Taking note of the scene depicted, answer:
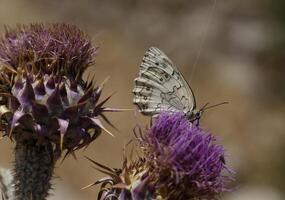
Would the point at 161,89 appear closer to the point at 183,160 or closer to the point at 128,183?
the point at 183,160

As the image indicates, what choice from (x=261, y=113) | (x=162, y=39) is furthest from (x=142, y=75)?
(x=162, y=39)

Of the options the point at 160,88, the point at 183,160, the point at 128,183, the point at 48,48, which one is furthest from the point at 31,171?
the point at 160,88

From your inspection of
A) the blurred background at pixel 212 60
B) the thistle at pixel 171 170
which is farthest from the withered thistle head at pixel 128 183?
the blurred background at pixel 212 60

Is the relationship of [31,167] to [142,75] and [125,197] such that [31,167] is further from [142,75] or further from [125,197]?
[142,75]

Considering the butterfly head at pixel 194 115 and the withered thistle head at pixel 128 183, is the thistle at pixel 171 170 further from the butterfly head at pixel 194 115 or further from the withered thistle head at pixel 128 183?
the butterfly head at pixel 194 115

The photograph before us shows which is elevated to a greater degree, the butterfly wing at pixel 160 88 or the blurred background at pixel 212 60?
the blurred background at pixel 212 60

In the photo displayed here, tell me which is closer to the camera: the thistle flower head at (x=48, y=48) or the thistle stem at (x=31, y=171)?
the thistle stem at (x=31, y=171)
